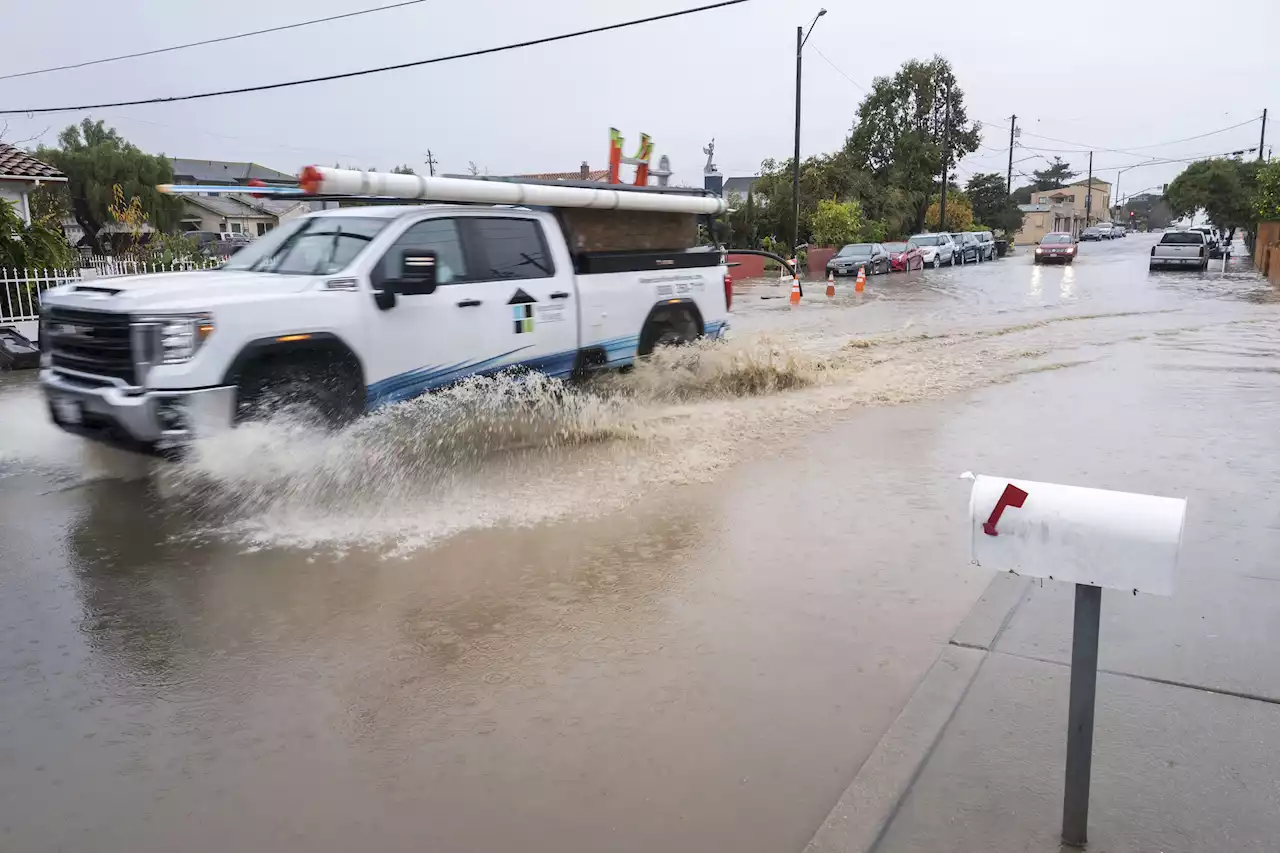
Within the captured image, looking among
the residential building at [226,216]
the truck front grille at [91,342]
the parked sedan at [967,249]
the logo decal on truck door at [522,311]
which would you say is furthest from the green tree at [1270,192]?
the residential building at [226,216]

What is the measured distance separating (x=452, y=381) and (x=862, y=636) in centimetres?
387

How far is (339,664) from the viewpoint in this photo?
4125 mm

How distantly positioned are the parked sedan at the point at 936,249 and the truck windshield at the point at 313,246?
35.3 metres

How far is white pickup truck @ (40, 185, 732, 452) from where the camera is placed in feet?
18.9

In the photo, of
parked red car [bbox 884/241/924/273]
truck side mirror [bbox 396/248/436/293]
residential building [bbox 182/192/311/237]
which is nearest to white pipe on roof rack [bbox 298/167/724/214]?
truck side mirror [bbox 396/248/436/293]

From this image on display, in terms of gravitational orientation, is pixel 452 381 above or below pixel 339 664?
above

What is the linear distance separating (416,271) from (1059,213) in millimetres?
134697

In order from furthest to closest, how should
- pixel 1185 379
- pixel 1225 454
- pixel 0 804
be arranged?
pixel 1185 379 → pixel 1225 454 → pixel 0 804

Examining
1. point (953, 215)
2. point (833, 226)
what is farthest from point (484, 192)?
point (953, 215)

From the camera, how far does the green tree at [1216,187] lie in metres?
67.9

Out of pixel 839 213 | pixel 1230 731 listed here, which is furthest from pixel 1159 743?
pixel 839 213

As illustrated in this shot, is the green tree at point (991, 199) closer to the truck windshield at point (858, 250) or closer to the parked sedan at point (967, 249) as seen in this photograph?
the parked sedan at point (967, 249)

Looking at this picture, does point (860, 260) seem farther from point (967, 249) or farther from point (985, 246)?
point (985, 246)

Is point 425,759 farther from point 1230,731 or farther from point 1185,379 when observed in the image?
point 1185,379
